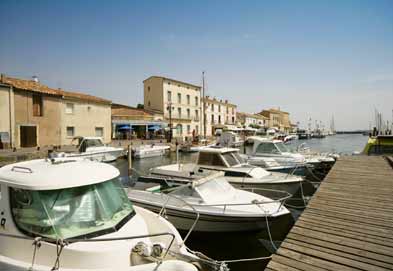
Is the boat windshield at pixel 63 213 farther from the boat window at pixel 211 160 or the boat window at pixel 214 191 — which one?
the boat window at pixel 211 160

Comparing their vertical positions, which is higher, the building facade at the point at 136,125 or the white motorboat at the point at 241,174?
the building facade at the point at 136,125

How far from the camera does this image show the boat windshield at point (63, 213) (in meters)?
4.03

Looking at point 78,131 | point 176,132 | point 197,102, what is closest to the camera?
point 78,131

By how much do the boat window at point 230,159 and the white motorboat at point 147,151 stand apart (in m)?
16.1

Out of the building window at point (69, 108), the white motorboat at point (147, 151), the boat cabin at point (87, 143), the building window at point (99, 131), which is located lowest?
the white motorboat at point (147, 151)

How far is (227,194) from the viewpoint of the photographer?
8.64m

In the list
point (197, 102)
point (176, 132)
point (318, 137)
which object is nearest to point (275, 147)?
point (176, 132)

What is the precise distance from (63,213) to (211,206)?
455 cm

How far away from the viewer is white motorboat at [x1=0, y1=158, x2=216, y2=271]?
3.76m

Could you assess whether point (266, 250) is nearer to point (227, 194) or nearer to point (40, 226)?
point (227, 194)

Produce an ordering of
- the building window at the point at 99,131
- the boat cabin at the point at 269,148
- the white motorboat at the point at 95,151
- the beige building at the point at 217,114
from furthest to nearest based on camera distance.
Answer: the beige building at the point at 217,114 → the building window at the point at 99,131 → the white motorboat at the point at 95,151 → the boat cabin at the point at 269,148

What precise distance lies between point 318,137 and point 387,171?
274ft

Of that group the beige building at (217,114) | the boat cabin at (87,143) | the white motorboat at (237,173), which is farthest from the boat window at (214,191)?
the beige building at (217,114)

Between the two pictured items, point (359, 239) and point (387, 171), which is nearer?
point (359, 239)
